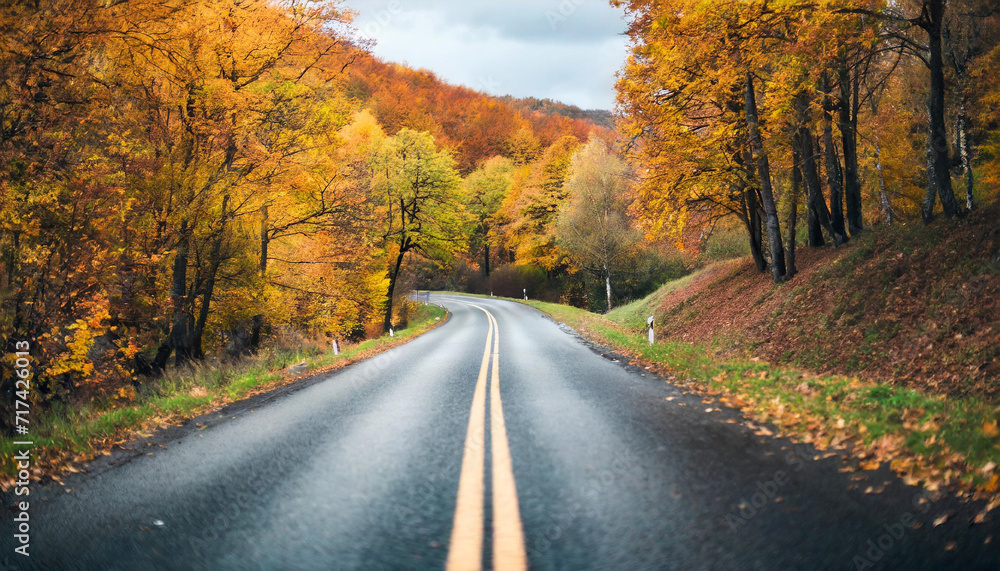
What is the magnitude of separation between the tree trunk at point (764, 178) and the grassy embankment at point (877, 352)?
0.75m

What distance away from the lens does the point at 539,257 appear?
43719 mm

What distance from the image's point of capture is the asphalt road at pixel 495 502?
2570 mm

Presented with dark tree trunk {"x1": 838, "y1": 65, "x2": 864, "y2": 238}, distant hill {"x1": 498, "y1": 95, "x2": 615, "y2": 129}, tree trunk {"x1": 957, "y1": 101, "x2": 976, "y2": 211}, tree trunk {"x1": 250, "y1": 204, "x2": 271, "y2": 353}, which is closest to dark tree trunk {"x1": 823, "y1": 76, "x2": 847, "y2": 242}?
dark tree trunk {"x1": 838, "y1": 65, "x2": 864, "y2": 238}

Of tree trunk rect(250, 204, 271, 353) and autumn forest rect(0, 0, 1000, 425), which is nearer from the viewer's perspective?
autumn forest rect(0, 0, 1000, 425)

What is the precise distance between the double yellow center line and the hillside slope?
22.9ft

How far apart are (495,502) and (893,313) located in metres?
10.6

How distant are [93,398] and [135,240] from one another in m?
3.39

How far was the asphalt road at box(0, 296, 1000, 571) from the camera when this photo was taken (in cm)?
257

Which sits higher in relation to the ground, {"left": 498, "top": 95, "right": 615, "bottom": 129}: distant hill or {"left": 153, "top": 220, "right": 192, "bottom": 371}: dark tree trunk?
{"left": 498, "top": 95, "right": 615, "bottom": 129}: distant hill

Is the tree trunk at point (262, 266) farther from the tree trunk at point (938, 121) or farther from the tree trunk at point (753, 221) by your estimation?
the tree trunk at point (938, 121)

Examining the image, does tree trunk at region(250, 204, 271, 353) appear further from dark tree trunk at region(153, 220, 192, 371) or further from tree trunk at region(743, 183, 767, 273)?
tree trunk at region(743, 183, 767, 273)

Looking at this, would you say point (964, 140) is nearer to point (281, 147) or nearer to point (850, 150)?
point (850, 150)

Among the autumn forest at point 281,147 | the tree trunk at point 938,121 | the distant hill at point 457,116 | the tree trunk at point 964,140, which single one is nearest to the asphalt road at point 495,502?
the autumn forest at point 281,147

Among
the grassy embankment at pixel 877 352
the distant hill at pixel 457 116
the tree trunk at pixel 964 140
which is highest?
the distant hill at pixel 457 116
